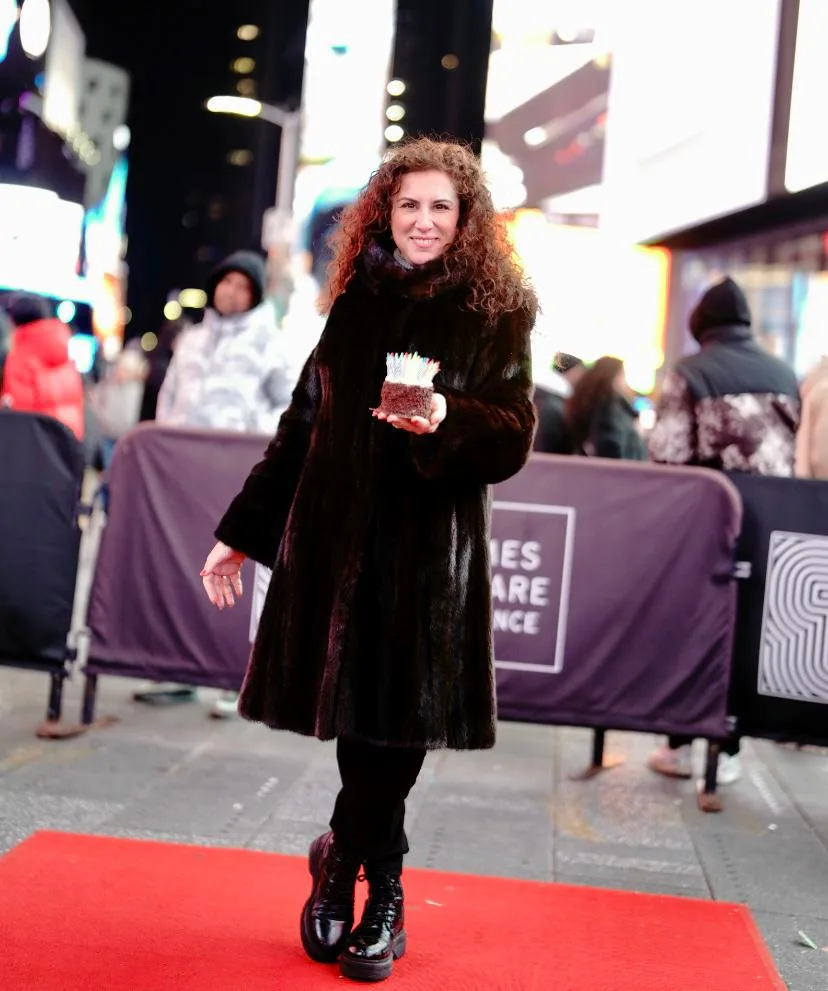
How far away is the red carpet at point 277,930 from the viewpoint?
3518 millimetres

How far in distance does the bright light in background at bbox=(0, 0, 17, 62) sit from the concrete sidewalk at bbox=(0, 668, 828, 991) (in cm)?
1456

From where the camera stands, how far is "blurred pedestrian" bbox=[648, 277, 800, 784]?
6.58m

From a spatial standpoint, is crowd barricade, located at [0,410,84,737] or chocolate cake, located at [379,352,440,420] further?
crowd barricade, located at [0,410,84,737]

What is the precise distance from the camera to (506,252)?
3.61 m

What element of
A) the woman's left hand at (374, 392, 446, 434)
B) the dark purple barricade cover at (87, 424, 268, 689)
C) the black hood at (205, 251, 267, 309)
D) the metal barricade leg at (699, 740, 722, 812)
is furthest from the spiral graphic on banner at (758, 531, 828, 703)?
the woman's left hand at (374, 392, 446, 434)

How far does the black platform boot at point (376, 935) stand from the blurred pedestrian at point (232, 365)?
3.63 m

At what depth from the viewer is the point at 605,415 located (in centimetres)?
847

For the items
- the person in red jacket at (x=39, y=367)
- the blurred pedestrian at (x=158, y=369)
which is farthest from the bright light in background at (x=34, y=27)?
the person in red jacket at (x=39, y=367)

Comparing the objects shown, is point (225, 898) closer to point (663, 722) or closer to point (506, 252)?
point (506, 252)

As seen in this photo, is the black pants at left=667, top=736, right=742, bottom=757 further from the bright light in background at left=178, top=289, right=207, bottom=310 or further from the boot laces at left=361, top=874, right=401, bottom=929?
the bright light in background at left=178, top=289, right=207, bottom=310

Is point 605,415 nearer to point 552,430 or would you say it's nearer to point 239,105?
point 552,430

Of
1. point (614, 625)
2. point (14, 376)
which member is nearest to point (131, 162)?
point (14, 376)

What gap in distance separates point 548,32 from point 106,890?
2505 cm

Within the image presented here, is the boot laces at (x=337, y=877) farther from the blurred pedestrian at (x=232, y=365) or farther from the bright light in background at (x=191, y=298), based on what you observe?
the bright light in background at (x=191, y=298)
